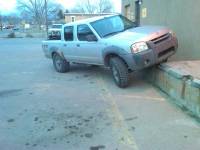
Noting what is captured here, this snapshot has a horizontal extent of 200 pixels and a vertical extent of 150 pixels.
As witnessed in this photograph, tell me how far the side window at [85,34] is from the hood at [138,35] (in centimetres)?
85

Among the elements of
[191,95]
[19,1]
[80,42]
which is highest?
[19,1]

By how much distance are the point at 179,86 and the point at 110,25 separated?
3554mm

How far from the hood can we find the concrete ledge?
2.83 ft

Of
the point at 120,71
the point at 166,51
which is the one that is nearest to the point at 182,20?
the point at 166,51

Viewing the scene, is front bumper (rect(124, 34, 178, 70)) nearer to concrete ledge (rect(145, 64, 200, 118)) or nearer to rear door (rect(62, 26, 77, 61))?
concrete ledge (rect(145, 64, 200, 118))

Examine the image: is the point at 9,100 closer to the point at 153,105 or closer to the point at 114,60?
the point at 114,60

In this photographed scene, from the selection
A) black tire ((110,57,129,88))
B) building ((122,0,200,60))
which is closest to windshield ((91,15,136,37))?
black tire ((110,57,129,88))

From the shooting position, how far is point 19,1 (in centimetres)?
9781

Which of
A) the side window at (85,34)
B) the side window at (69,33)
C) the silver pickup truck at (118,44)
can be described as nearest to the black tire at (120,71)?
the silver pickup truck at (118,44)

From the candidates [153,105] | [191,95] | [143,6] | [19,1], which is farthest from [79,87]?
[19,1]

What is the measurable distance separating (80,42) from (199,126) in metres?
5.73

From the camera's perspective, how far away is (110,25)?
33.5 ft

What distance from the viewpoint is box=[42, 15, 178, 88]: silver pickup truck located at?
8531 millimetres

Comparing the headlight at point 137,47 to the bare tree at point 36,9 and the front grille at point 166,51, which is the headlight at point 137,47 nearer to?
the front grille at point 166,51
